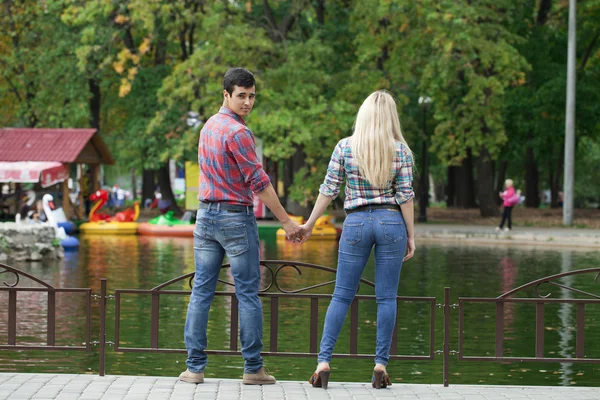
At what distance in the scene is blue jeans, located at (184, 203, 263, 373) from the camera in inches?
293

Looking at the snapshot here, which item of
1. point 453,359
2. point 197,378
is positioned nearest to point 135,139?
point 453,359

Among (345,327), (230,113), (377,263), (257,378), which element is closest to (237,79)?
(230,113)

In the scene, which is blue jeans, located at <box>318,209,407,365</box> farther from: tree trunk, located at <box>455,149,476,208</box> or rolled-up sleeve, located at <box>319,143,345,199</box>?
tree trunk, located at <box>455,149,476,208</box>

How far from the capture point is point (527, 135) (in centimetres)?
4422

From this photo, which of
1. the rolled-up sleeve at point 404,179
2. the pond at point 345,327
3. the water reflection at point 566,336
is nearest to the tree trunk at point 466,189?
the pond at point 345,327

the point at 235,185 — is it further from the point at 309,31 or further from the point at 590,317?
the point at 309,31

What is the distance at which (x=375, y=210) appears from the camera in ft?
24.6

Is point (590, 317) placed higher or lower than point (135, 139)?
lower

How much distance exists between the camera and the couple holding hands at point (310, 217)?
7434 mm

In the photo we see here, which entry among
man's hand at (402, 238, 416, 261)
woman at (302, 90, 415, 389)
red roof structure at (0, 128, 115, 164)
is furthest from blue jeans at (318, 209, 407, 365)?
red roof structure at (0, 128, 115, 164)

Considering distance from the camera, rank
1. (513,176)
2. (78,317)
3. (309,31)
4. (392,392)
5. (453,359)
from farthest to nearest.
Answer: (513,176), (309,31), (78,317), (453,359), (392,392)

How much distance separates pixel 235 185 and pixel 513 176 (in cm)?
6621

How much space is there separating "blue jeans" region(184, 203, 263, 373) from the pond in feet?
6.87

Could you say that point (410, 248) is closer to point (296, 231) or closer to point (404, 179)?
point (404, 179)
